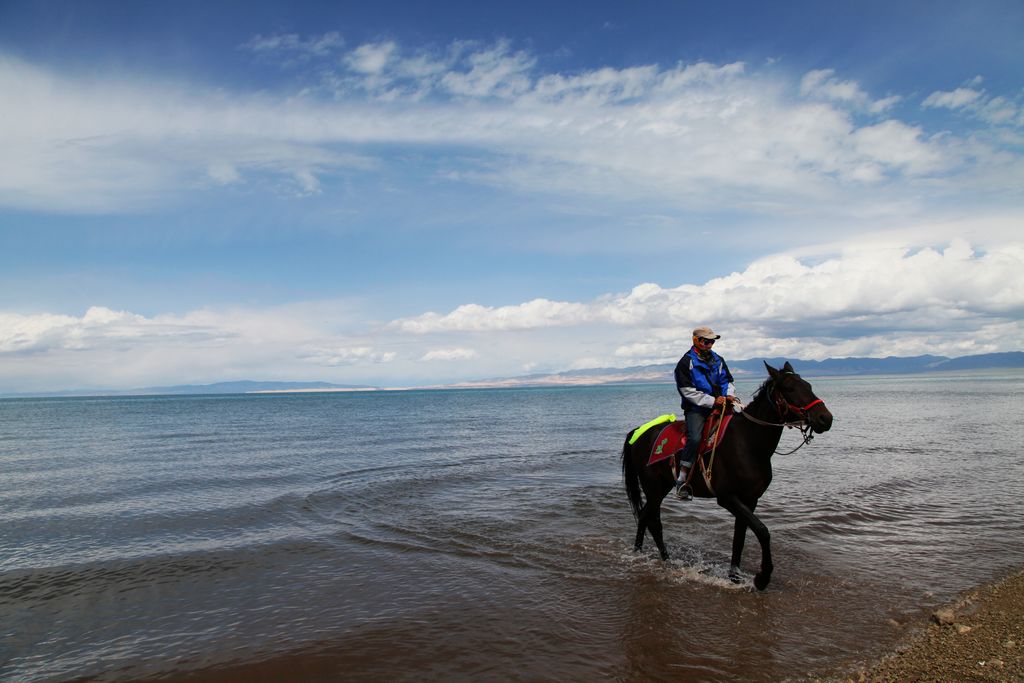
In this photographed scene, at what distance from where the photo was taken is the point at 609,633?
23.3 ft

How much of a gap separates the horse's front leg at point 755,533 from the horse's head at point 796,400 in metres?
1.54

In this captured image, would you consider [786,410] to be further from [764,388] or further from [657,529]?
[657,529]

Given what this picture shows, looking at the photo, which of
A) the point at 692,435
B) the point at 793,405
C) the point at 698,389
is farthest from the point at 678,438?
the point at 793,405

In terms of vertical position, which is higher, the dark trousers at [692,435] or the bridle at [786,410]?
the bridle at [786,410]

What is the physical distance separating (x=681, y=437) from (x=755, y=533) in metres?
A: 1.93

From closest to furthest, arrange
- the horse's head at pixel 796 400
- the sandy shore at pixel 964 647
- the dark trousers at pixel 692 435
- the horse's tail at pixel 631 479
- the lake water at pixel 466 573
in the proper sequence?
the sandy shore at pixel 964 647 → the lake water at pixel 466 573 → the horse's head at pixel 796 400 → the dark trousers at pixel 692 435 → the horse's tail at pixel 631 479

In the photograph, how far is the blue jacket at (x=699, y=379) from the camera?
9234 millimetres

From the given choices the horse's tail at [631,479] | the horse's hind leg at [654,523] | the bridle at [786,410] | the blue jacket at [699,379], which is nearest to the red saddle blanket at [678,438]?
the blue jacket at [699,379]

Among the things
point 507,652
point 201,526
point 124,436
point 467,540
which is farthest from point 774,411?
point 124,436

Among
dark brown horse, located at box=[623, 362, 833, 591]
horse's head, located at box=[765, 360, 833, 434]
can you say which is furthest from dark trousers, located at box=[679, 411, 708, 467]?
horse's head, located at box=[765, 360, 833, 434]

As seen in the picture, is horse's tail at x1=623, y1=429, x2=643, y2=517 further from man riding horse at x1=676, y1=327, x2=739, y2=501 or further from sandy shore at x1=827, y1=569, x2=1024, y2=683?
sandy shore at x1=827, y1=569, x2=1024, y2=683

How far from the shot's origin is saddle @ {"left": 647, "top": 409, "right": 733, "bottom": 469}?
8.98m

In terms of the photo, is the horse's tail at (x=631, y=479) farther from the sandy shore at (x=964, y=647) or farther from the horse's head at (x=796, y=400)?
the sandy shore at (x=964, y=647)

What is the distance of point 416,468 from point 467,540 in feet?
33.8
